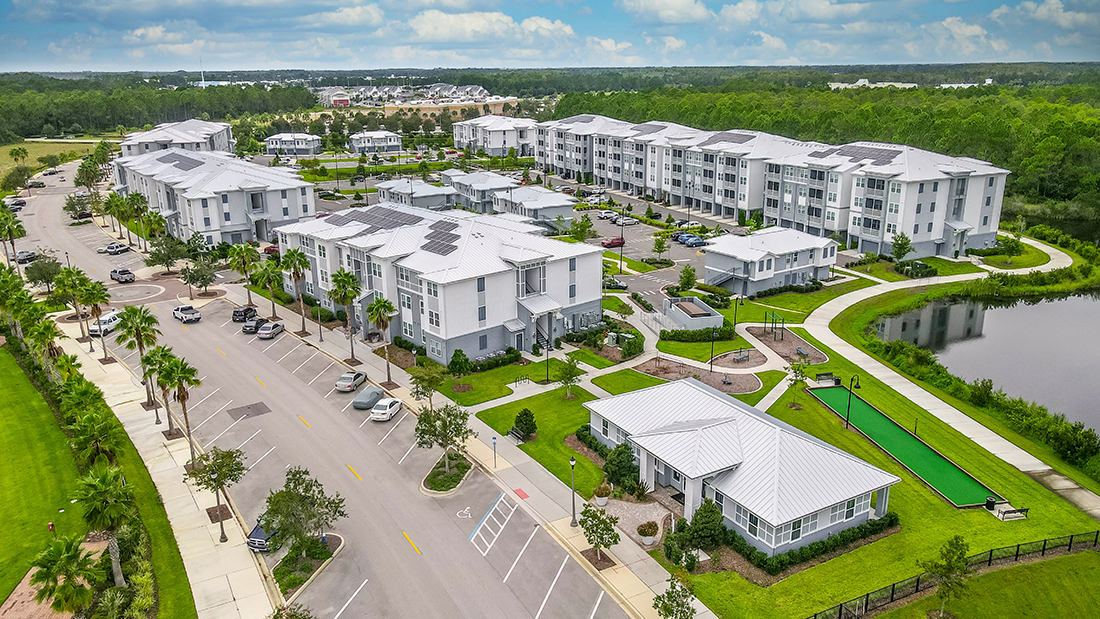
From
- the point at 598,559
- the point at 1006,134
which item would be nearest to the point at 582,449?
the point at 598,559

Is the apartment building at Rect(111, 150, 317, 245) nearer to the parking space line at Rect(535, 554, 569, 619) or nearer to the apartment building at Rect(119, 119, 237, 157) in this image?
the apartment building at Rect(119, 119, 237, 157)

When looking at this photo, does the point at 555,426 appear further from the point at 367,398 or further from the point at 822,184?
the point at 822,184

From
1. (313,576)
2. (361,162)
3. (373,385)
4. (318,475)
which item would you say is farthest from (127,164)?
(313,576)

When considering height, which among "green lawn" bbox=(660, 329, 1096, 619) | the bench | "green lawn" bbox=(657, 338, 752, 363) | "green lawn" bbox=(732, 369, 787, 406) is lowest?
"green lawn" bbox=(660, 329, 1096, 619)

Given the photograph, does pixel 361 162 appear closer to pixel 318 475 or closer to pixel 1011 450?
pixel 318 475

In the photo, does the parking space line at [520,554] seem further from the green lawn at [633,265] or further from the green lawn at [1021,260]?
the green lawn at [1021,260]

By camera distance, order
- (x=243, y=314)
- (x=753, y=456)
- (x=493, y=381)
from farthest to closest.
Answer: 1. (x=243, y=314)
2. (x=493, y=381)
3. (x=753, y=456)

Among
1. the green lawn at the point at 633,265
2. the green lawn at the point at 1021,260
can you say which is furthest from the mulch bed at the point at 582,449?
the green lawn at the point at 1021,260

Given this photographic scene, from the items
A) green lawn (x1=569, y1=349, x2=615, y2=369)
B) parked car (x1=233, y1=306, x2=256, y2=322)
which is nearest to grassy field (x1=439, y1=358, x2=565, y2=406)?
green lawn (x1=569, y1=349, x2=615, y2=369)
